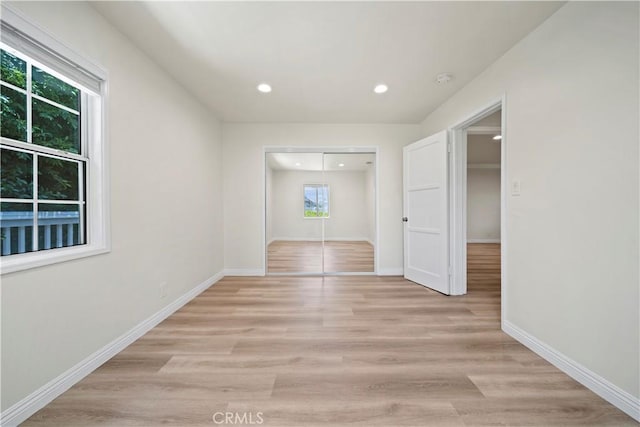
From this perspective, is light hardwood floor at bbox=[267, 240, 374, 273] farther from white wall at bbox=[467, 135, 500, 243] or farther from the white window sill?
white wall at bbox=[467, 135, 500, 243]

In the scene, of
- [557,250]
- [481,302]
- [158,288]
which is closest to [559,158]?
[557,250]

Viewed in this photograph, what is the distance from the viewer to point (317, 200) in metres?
4.44

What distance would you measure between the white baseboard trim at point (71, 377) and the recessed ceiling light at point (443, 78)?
3.70 m

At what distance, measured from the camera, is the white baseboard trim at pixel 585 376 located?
1.30m

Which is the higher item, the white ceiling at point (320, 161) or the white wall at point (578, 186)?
the white ceiling at point (320, 161)

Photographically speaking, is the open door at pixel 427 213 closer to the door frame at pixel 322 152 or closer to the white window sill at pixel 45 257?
the door frame at pixel 322 152

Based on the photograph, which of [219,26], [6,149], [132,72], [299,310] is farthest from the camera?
[299,310]

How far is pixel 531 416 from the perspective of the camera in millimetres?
1287

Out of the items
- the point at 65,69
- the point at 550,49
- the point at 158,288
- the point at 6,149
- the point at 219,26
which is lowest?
the point at 158,288

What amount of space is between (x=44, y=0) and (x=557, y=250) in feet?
11.6

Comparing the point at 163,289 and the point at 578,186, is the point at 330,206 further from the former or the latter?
the point at 578,186

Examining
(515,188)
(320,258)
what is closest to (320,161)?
(320,258)

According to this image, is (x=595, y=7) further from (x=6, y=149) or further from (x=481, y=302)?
(x=6, y=149)

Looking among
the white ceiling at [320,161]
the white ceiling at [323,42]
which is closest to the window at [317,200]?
the white ceiling at [320,161]
